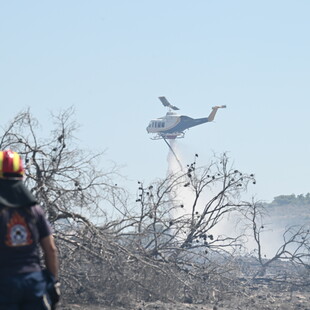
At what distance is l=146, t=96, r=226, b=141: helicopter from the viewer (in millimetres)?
73188

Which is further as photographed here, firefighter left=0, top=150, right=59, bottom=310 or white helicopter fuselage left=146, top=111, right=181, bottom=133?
white helicopter fuselage left=146, top=111, right=181, bottom=133

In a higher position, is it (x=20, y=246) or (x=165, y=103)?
(x=165, y=103)

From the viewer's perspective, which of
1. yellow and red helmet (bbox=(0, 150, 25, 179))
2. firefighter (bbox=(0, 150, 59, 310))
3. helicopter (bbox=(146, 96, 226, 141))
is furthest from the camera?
helicopter (bbox=(146, 96, 226, 141))

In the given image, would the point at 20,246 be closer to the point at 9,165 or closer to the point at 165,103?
the point at 9,165

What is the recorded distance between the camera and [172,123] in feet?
245

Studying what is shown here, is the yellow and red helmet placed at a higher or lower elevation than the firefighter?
higher

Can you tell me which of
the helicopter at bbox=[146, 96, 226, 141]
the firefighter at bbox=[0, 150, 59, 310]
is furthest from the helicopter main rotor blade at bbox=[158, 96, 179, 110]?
the firefighter at bbox=[0, 150, 59, 310]

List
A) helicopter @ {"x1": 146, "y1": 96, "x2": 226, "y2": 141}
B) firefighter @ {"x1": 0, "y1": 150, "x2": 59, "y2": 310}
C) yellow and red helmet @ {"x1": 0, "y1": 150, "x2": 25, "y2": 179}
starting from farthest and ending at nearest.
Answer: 1. helicopter @ {"x1": 146, "y1": 96, "x2": 226, "y2": 141}
2. yellow and red helmet @ {"x1": 0, "y1": 150, "x2": 25, "y2": 179}
3. firefighter @ {"x1": 0, "y1": 150, "x2": 59, "y2": 310}

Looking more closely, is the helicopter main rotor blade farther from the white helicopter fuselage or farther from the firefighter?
the firefighter

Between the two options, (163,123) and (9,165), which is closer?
(9,165)

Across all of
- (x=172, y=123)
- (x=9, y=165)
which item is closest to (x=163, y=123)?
(x=172, y=123)

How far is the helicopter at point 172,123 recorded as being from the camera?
73.2 meters

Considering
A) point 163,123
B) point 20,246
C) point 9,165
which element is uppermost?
point 163,123

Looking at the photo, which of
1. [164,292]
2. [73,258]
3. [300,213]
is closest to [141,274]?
[164,292]
